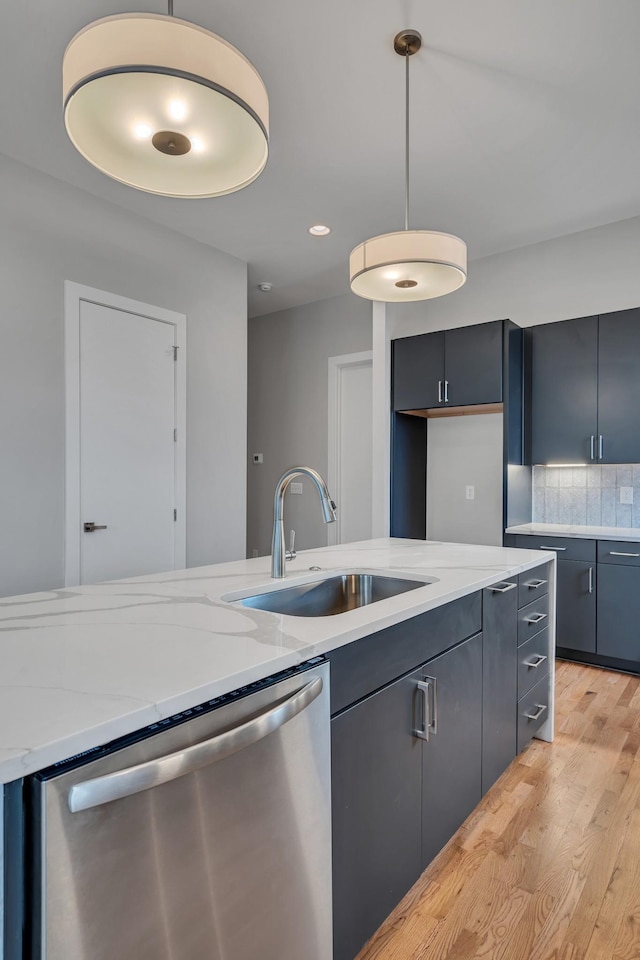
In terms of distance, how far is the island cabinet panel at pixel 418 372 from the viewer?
4113mm

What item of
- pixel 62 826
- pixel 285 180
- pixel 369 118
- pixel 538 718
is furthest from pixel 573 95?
pixel 62 826

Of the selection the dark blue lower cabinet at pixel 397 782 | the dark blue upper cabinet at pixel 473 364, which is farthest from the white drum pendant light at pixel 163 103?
the dark blue upper cabinet at pixel 473 364

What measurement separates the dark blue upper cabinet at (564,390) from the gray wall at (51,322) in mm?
2322

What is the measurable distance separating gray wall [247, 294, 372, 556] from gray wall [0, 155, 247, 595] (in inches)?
60.1

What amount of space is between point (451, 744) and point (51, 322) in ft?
9.37

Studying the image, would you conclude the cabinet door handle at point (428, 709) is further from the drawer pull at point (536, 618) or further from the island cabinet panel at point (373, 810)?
the drawer pull at point (536, 618)

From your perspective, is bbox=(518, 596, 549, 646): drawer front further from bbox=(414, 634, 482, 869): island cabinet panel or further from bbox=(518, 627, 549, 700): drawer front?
bbox=(414, 634, 482, 869): island cabinet panel

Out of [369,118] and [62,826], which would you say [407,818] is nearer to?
[62,826]

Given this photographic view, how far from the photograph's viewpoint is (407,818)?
1461mm

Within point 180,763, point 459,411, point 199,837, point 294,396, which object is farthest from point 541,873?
point 294,396

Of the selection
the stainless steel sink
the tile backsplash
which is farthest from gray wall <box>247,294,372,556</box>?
the stainless steel sink

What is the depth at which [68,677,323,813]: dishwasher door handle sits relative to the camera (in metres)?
0.74

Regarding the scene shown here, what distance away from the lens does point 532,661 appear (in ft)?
7.61

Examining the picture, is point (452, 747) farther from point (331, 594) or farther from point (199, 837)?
point (199, 837)
